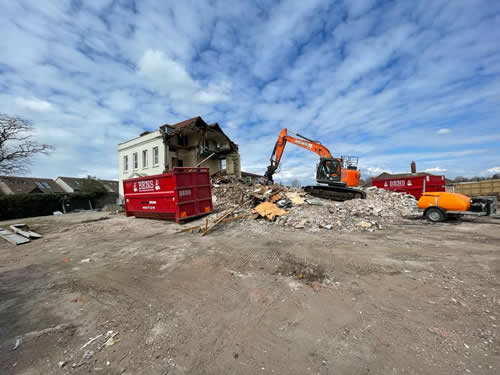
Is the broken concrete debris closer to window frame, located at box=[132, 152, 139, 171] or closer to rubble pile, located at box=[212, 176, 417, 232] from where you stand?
rubble pile, located at box=[212, 176, 417, 232]

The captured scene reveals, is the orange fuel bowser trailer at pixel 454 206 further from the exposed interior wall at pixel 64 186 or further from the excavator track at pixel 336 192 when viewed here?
the exposed interior wall at pixel 64 186

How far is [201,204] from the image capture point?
9.65 m

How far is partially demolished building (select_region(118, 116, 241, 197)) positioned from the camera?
62.1 feet

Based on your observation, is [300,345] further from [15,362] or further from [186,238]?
[186,238]

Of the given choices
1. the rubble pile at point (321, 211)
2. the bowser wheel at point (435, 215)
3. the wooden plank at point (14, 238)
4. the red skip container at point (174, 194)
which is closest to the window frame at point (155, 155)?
the red skip container at point (174, 194)

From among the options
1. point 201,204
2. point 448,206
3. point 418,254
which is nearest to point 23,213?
point 201,204

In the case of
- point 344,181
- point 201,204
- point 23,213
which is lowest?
point 23,213

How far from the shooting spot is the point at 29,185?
111 ft

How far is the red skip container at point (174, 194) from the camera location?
8.63m

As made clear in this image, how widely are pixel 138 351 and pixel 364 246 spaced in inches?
206

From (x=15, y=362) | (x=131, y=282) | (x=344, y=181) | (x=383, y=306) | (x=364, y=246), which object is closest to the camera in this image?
(x=15, y=362)

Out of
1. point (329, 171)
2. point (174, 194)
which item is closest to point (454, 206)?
point (329, 171)

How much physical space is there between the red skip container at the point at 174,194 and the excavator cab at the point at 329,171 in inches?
272

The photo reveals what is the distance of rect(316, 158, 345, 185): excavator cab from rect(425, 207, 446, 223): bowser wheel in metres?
4.05
